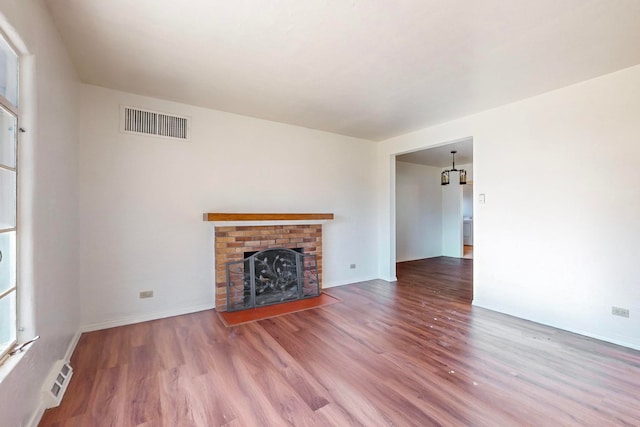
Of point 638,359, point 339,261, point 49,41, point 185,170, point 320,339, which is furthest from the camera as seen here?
point 339,261

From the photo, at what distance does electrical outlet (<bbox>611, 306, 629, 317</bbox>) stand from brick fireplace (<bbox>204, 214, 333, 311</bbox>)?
327 centimetres

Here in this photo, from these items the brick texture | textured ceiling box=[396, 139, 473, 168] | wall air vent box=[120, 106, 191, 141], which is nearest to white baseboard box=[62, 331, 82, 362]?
the brick texture

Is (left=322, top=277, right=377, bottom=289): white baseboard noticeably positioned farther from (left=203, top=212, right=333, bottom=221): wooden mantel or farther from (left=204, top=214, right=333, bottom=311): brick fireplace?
(left=203, top=212, right=333, bottom=221): wooden mantel

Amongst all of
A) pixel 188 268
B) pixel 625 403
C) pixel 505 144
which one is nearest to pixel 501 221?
pixel 505 144

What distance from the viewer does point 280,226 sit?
397 cm

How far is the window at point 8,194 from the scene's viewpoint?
1394 millimetres

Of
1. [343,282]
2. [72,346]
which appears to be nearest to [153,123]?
[72,346]

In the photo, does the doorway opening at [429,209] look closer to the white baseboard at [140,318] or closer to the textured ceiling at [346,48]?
the textured ceiling at [346,48]

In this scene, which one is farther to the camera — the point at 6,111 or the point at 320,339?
the point at 320,339

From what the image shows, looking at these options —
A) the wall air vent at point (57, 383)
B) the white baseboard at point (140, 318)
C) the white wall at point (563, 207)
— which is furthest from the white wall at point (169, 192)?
the white wall at point (563, 207)

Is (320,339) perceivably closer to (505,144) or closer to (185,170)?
(185,170)

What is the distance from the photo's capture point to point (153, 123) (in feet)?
10.5

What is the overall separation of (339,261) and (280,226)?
4.38ft

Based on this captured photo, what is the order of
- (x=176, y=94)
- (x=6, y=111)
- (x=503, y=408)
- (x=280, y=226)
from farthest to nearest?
(x=280, y=226), (x=176, y=94), (x=503, y=408), (x=6, y=111)
